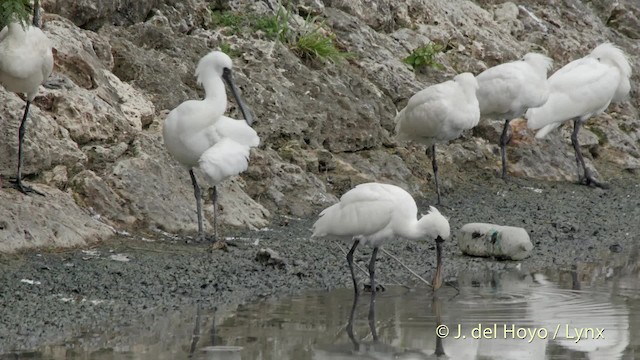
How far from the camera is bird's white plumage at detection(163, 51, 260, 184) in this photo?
39.8 feet

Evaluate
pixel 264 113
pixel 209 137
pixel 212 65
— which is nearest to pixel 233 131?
pixel 209 137

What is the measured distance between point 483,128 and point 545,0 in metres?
5.33

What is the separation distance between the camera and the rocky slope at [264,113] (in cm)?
1259

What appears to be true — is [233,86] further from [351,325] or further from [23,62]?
[351,325]

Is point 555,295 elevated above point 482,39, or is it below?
below

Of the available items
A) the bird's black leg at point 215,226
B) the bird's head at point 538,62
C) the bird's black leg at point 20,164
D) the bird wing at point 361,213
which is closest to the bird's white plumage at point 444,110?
the bird's head at point 538,62

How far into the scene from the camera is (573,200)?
17.0 metres

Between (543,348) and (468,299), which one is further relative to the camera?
(468,299)

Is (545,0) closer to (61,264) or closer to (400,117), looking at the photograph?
(400,117)

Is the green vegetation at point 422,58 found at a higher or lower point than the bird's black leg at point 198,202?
higher

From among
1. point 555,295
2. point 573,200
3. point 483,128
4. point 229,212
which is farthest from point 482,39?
point 555,295

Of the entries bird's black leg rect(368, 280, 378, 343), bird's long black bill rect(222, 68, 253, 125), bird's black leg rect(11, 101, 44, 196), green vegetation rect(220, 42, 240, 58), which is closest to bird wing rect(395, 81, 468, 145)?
green vegetation rect(220, 42, 240, 58)

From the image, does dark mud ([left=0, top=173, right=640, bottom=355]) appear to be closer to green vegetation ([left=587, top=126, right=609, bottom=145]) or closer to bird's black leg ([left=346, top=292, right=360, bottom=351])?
bird's black leg ([left=346, top=292, right=360, bottom=351])

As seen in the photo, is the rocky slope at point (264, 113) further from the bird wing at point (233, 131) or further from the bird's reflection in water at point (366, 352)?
the bird's reflection in water at point (366, 352)
